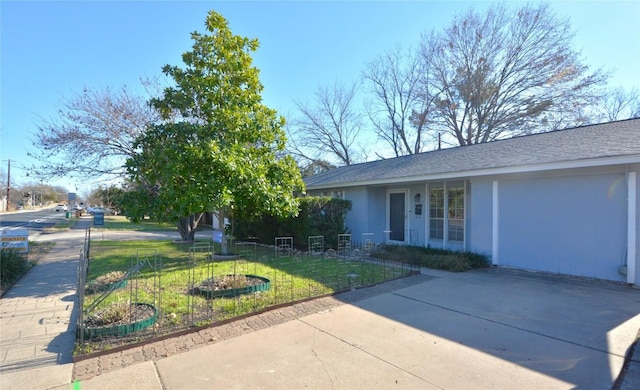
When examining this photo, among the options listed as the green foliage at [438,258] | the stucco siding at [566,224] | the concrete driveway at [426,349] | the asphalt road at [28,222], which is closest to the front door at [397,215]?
the green foliage at [438,258]

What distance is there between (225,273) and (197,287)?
3.77 feet

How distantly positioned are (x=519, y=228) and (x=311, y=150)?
22125 mm

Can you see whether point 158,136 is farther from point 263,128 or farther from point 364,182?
point 364,182

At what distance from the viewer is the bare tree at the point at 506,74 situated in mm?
19016

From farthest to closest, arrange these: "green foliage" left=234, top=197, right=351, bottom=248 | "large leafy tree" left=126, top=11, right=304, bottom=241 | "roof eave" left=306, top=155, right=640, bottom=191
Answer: "green foliage" left=234, top=197, right=351, bottom=248, "large leafy tree" left=126, top=11, right=304, bottom=241, "roof eave" left=306, top=155, right=640, bottom=191

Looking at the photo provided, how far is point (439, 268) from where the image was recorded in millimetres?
8133

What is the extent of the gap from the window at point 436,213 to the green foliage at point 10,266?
36.2 feet

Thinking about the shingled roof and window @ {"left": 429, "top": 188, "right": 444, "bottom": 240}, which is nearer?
the shingled roof

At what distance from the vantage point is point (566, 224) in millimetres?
7191

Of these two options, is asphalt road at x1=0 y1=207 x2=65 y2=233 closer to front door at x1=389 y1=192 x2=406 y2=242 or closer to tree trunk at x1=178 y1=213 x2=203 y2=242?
tree trunk at x1=178 y1=213 x2=203 y2=242

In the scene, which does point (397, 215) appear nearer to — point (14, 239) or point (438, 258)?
point (438, 258)

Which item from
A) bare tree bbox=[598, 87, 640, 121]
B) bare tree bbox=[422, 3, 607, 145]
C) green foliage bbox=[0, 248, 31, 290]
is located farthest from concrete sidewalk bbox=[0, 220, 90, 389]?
bare tree bbox=[598, 87, 640, 121]

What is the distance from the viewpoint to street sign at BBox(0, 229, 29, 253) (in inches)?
327

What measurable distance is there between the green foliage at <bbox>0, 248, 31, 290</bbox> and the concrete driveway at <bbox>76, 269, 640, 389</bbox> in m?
5.98
